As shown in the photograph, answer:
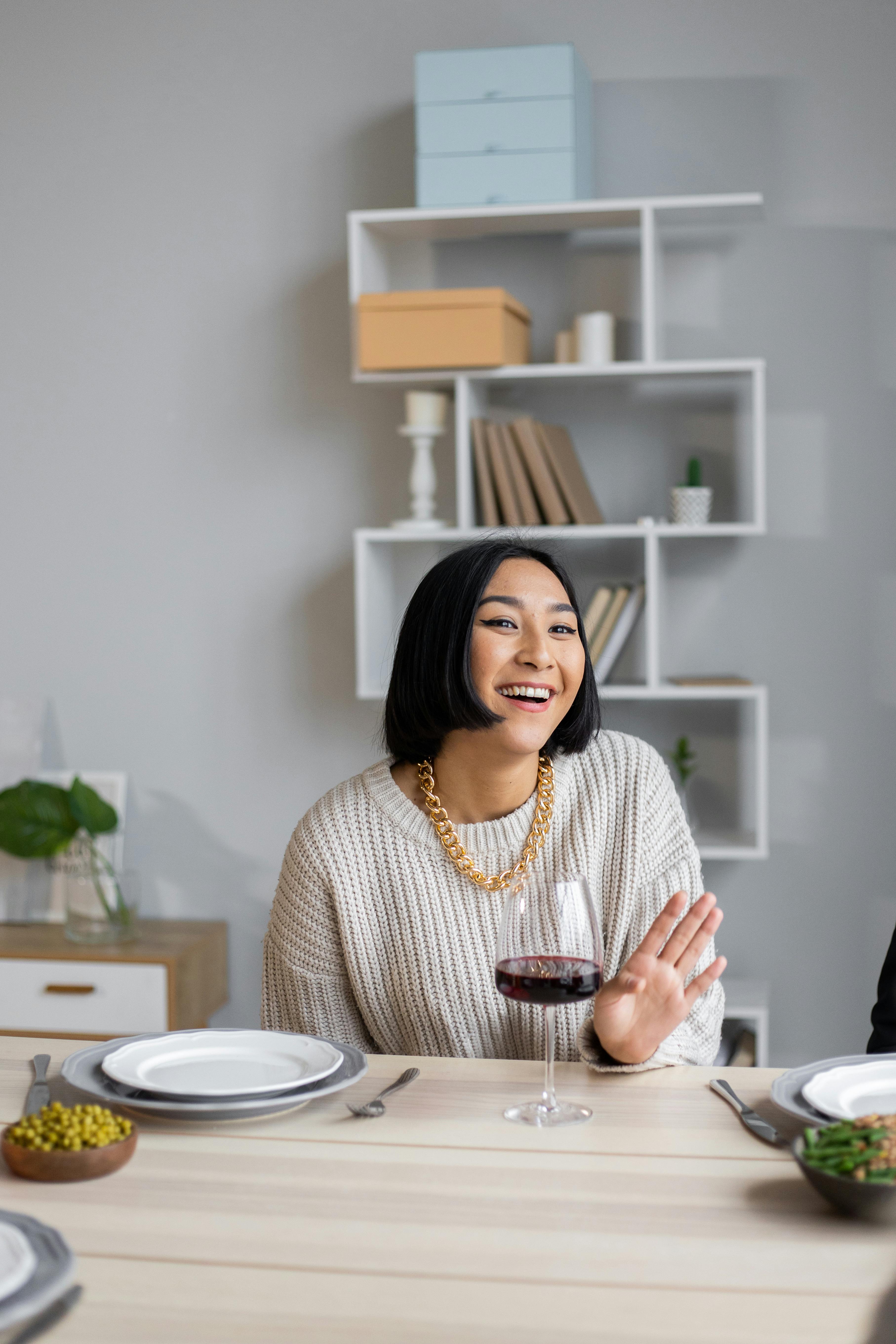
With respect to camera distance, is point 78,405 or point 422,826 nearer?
point 422,826

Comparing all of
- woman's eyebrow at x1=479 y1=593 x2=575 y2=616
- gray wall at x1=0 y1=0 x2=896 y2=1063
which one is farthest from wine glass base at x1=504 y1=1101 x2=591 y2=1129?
gray wall at x1=0 y1=0 x2=896 y2=1063

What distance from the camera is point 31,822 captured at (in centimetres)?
269

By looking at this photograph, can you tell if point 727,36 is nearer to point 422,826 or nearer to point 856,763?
point 856,763

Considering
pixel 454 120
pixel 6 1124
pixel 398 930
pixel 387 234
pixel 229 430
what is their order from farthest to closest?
pixel 229 430 → pixel 387 234 → pixel 454 120 → pixel 398 930 → pixel 6 1124

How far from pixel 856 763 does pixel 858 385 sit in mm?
785

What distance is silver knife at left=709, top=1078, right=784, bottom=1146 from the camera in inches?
39.7

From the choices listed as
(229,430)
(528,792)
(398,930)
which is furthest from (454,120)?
(398,930)

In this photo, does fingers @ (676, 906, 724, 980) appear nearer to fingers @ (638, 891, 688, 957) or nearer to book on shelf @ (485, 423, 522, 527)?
fingers @ (638, 891, 688, 957)

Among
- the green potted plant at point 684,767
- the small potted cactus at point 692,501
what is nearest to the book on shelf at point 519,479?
the small potted cactus at point 692,501

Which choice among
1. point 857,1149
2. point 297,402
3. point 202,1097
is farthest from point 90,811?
point 857,1149

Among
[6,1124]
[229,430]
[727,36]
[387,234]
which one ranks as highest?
[727,36]

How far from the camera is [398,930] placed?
1525 mm

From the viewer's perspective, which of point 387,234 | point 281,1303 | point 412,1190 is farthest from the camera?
point 387,234

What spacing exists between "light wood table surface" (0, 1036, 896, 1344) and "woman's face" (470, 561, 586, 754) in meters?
0.49
